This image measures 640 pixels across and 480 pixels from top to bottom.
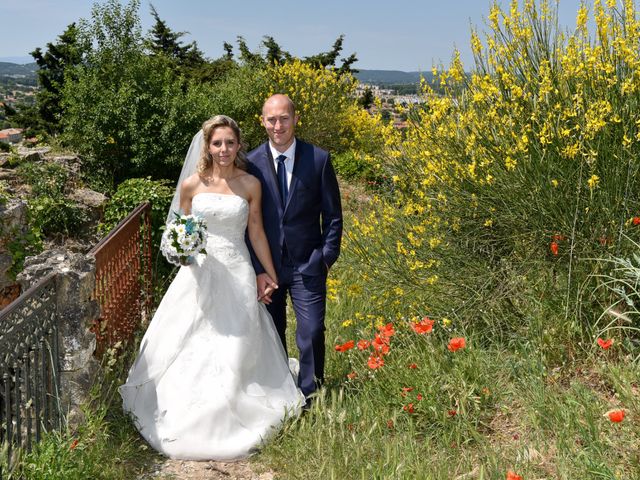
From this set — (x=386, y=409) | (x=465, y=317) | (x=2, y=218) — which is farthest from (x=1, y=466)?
(x=2, y=218)

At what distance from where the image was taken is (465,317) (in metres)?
4.84

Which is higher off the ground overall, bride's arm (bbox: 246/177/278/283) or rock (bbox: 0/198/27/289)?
bride's arm (bbox: 246/177/278/283)

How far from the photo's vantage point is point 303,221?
4.50 metres

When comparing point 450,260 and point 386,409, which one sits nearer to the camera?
point 386,409

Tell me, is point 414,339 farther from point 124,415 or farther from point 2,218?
point 2,218

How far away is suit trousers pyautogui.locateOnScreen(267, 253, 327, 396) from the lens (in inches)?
178

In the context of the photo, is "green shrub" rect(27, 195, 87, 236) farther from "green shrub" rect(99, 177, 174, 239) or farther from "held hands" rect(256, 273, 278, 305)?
"held hands" rect(256, 273, 278, 305)

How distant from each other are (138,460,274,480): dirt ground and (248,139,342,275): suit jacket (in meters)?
1.29

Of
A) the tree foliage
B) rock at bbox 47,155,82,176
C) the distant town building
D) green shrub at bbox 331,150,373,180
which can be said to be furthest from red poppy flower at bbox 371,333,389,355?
the distant town building

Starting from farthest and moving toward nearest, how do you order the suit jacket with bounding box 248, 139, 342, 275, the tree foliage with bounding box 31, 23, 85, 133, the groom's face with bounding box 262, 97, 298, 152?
the tree foliage with bounding box 31, 23, 85, 133
the suit jacket with bounding box 248, 139, 342, 275
the groom's face with bounding box 262, 97, 298, 152

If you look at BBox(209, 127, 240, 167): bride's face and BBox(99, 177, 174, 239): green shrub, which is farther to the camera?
BBox(99, 177, 174, 239): green shrub

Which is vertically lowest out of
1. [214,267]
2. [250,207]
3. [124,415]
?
[124,415]

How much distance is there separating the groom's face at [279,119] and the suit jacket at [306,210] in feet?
0.33

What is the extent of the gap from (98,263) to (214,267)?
772mm
